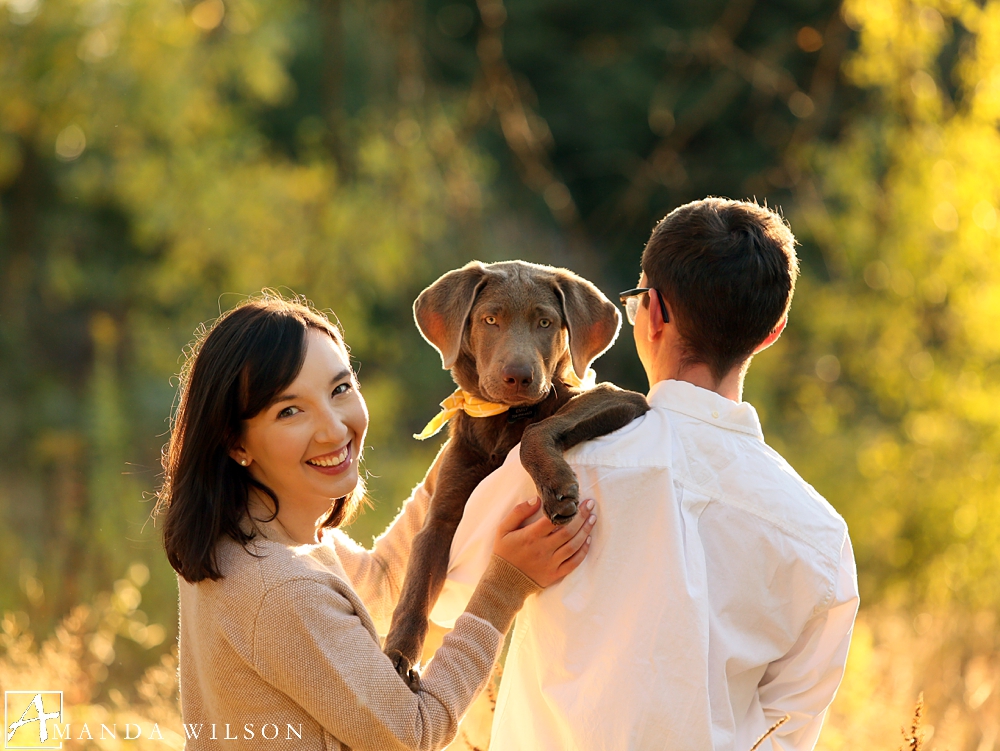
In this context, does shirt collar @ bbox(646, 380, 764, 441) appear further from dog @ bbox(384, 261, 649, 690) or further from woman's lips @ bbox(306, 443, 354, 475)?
woman's lips @ bbox(306, 443, 354, 475)

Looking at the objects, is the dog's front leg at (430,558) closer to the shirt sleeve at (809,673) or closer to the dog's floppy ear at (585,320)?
the dog's floppy ear at (585,320)

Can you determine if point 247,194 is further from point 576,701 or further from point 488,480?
point 576,701

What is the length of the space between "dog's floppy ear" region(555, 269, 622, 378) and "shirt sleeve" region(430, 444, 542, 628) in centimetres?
50

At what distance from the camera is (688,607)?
186 cm

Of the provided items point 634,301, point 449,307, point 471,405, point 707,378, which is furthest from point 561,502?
point 449,307

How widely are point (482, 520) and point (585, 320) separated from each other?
28.2 inches

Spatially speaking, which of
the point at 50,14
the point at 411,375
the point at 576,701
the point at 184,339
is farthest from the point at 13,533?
the point at 576,701

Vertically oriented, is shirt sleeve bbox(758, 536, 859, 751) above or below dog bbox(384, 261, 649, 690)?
below

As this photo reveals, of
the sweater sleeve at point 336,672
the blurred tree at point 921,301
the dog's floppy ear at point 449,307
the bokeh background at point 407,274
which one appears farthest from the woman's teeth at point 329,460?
the blurred tree at point 921,301

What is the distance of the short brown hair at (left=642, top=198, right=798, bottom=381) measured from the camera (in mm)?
2096

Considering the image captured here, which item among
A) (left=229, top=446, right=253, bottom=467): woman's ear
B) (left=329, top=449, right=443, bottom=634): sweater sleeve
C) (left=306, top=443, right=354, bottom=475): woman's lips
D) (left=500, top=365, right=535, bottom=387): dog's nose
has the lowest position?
(left=329, top=449, right=443, bottom=634): sweater sleeve

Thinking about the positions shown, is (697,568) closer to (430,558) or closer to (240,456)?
(430,558)

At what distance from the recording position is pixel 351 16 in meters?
13.8

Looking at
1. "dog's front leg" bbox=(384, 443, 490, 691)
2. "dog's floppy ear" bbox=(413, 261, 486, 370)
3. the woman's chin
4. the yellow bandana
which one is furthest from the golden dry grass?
"dog's floppy ear" bbox=(413, 261, 486, 370)
